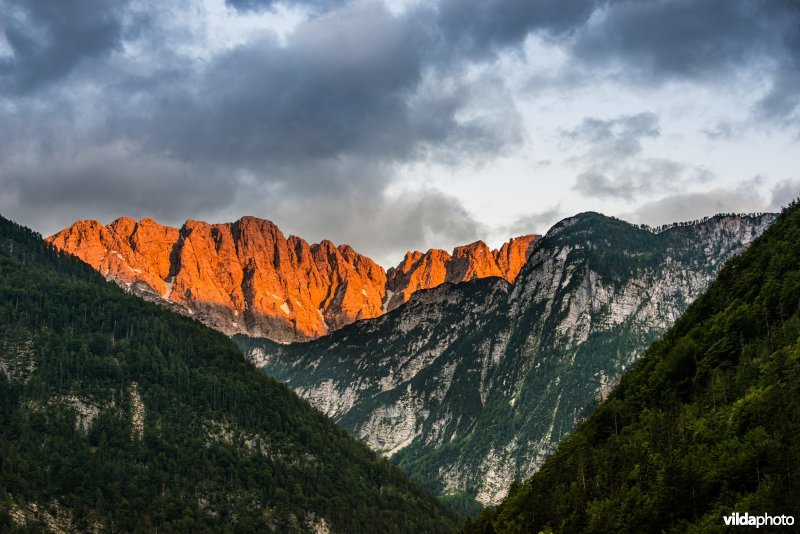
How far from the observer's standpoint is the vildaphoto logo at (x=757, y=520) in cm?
10149

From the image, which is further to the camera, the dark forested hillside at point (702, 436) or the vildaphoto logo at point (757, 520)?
the dark forested hillside at point (702, 436)

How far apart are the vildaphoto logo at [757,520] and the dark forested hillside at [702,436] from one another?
1.39m

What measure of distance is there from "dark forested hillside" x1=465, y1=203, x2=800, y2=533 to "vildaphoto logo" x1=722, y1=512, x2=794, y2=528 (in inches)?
54.6

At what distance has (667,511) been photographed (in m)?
127

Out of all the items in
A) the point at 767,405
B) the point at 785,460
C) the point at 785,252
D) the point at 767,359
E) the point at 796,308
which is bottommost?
the point at 785,460

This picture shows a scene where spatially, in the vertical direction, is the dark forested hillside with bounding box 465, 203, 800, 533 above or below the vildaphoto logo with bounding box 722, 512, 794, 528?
above

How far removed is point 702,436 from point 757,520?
34.2 metres

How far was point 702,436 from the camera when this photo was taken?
13775 cm

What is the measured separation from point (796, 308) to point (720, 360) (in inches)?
657

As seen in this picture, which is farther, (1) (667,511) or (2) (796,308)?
(2) (796,308)

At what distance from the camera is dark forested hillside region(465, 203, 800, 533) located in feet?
393

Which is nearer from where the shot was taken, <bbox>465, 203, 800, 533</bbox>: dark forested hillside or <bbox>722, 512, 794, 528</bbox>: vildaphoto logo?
<bbox>722, 512, 794, 528</bbox>: vildaphoto logo

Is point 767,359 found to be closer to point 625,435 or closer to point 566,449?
point 625,435

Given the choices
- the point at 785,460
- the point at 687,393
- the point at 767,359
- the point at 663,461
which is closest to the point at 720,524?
the point at 785,460
